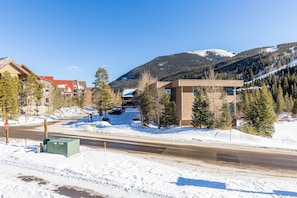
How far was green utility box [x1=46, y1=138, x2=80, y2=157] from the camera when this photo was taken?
14.4 m

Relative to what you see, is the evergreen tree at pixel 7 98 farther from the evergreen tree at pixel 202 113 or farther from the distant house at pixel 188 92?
the evergreen tree at pixel 202 113

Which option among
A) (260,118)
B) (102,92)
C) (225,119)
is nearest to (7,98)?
(102,92)

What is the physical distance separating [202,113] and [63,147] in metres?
20.0

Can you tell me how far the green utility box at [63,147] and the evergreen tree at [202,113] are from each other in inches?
740

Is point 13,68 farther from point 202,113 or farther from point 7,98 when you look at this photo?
point 202,113

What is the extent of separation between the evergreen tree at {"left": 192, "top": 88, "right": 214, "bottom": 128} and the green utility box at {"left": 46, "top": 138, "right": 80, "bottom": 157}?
18.8 m

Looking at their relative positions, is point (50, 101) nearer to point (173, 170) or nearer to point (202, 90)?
point (202, 90)

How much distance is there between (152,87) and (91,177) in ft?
93.0

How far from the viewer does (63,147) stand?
14.5 meters

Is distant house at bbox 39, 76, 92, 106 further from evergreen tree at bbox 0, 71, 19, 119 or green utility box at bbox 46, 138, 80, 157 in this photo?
green utility box at bbox 46, 138, 80, 157

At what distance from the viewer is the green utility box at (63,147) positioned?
14.4 meters

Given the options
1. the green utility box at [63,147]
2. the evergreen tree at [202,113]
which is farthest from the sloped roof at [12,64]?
the evergreen tree at [202,113]

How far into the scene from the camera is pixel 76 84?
103188mm

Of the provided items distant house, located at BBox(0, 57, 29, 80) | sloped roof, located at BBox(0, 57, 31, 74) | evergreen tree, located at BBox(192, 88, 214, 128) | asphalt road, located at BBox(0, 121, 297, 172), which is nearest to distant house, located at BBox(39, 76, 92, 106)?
distant house, located at BBox(0, 57, 29, 80)
